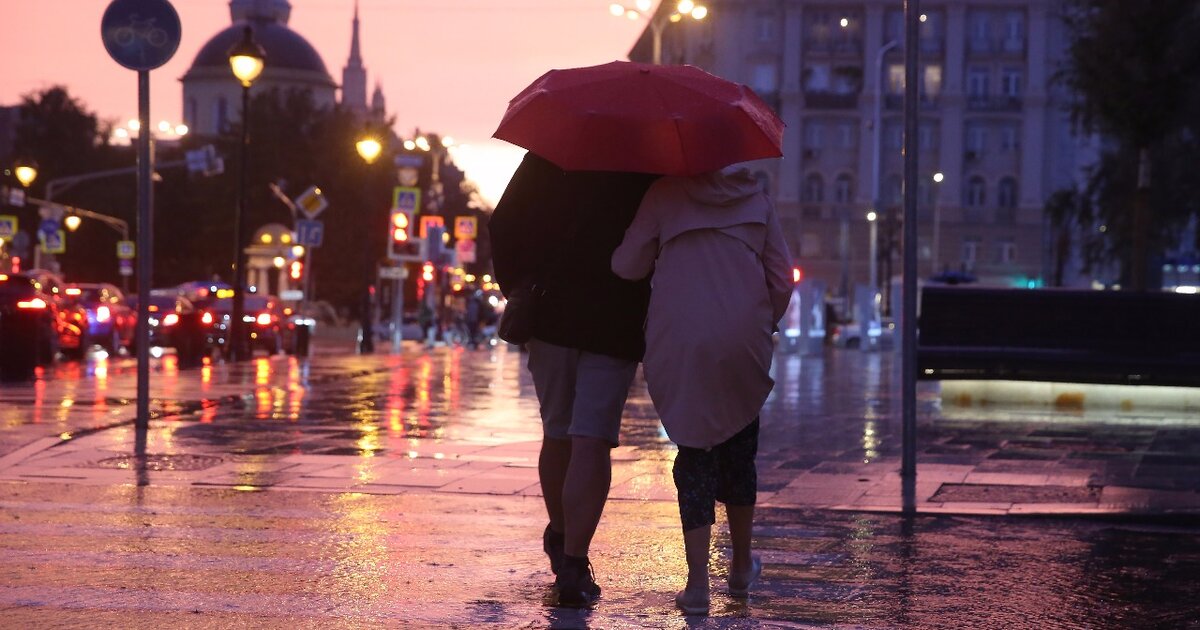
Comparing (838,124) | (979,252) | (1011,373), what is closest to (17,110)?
(838,124)

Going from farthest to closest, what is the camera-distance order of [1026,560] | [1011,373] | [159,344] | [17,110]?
[17,110] → [159,344] → [1011,373] → [1026,560]

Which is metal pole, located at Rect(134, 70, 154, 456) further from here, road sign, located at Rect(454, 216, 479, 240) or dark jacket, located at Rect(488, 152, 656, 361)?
road sign, located at Rect(454, 216, 479, 240)

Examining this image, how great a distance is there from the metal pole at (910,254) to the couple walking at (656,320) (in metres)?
4.98

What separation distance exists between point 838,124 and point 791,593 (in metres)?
95.7

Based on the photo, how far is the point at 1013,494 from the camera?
1140 cm

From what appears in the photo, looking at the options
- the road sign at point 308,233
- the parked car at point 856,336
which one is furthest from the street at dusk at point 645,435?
the parked car at point 856,336

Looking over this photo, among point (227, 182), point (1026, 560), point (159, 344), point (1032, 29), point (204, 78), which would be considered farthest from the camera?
point (204, 78)

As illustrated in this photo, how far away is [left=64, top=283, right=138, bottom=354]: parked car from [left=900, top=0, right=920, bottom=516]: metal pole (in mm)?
28854

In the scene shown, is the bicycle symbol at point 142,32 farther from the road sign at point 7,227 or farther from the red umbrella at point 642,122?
the road sign at point 7,227

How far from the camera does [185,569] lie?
7.70 metres

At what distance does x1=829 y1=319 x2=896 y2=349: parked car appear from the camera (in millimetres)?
61875

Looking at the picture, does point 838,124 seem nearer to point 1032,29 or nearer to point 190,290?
point 1032,29

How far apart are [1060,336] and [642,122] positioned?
14212 mm

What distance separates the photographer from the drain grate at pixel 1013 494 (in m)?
11.1
